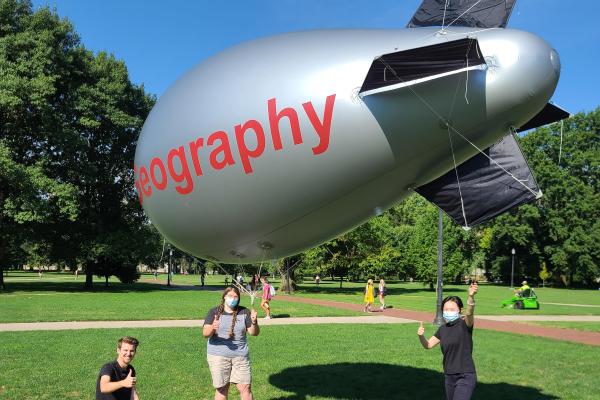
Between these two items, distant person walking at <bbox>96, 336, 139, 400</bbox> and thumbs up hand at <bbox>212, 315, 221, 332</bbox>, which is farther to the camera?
thumbs up hand at <bbox>212, 315, 221, 332</bbox>

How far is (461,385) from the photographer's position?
565 centimetres

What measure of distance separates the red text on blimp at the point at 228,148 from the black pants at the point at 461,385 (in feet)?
9.68

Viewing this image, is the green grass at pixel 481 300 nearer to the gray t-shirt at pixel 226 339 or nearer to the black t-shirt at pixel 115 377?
the gray t-shirt at pixel 226 339

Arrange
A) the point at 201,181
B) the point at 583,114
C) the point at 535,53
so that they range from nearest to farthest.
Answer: the point at 535,53 < the point at 201,181 < the point at 583,114

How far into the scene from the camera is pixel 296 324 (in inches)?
717

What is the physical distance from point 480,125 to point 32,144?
37.6 m

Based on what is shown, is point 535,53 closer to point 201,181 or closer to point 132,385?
point 201,181

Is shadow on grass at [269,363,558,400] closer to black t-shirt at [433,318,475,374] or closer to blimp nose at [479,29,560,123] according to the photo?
black t-shirt at [433,318,475,374]

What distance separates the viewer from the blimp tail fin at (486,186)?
221 inches

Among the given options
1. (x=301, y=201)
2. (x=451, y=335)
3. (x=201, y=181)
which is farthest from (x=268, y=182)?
(x=451, y=335)

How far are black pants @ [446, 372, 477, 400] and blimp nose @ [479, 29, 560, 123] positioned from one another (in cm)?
290

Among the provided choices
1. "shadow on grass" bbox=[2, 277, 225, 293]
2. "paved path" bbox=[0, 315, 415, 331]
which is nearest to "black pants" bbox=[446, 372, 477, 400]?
"paved path" bbox=[0, 315, 415, 331]

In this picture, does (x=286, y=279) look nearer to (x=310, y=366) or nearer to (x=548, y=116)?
(x=310, y=366)

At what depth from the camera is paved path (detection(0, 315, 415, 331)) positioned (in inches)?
651
